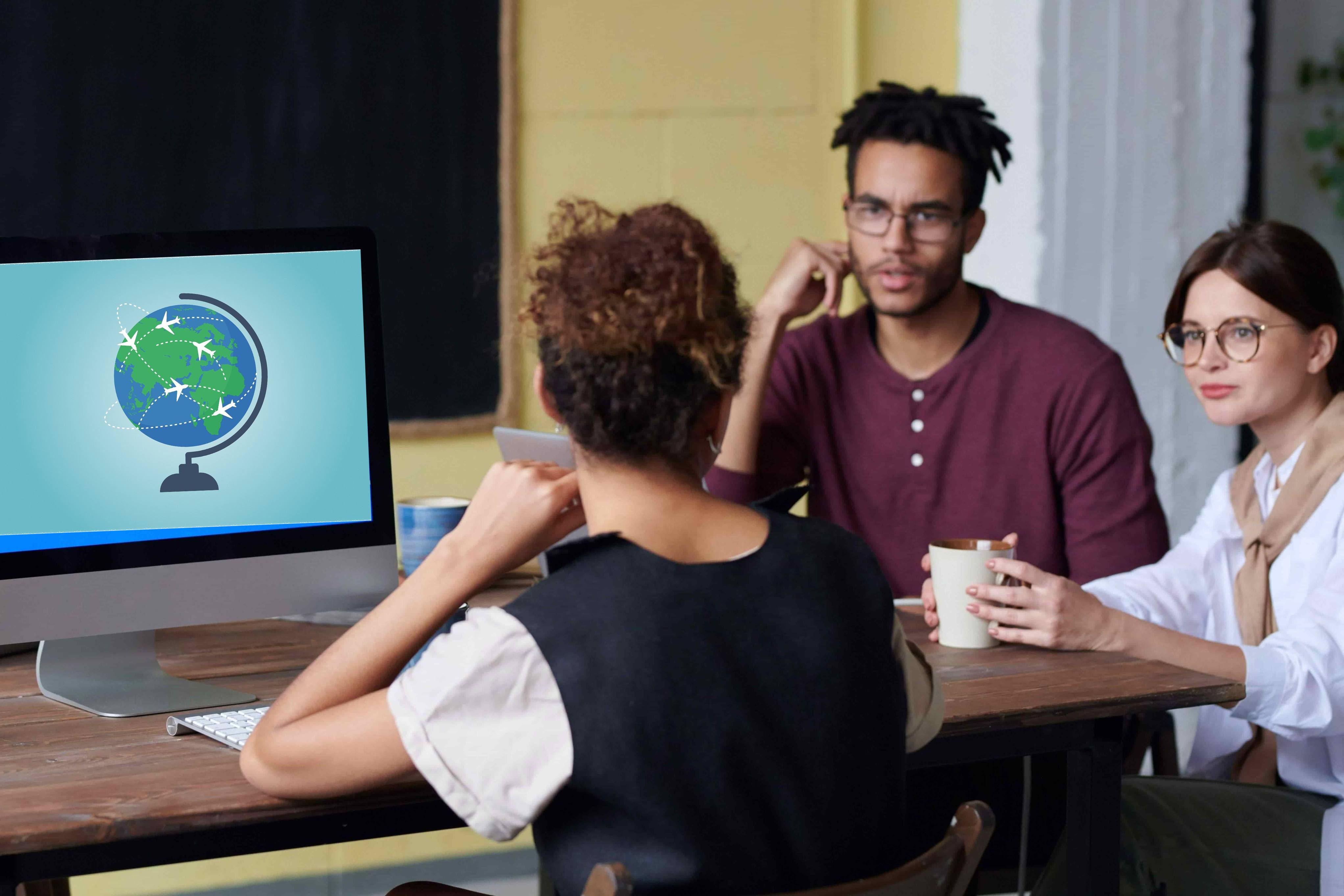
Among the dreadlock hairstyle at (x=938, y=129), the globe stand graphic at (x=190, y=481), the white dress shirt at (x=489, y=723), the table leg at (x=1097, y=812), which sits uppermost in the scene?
the dreadlock hairstyle at (x=938, y=129)

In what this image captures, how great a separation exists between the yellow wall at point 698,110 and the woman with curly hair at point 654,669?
1856 mm

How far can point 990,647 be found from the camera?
1463 millimetres

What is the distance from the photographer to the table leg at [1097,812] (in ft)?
4.36

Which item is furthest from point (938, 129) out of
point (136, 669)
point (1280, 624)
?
point (136, 669)

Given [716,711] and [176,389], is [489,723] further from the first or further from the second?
[176,389]

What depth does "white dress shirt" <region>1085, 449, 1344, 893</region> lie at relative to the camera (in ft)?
4.62

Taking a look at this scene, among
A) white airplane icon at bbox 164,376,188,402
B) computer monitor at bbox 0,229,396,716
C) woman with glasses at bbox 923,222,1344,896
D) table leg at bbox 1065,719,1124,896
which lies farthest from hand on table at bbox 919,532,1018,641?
white airplane icon at bbox 164,376,188,402

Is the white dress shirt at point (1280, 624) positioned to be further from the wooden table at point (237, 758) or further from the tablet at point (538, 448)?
the tablet at point (538, 448)

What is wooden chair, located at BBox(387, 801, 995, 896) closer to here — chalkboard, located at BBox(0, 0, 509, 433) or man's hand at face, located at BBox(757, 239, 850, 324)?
man's hand at face, located at BBox(757, 239, 850, 324)

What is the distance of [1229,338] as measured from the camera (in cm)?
167

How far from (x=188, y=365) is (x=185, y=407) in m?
0.04

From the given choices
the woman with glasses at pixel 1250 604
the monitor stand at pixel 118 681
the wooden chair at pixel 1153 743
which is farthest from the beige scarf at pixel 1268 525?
the monitor stand at pixel 118 681

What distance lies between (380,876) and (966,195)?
1.68 m

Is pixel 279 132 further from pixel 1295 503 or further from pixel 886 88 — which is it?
pixel 1295 503
